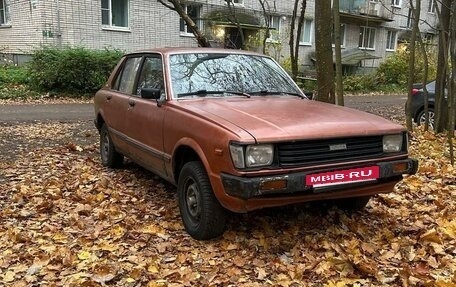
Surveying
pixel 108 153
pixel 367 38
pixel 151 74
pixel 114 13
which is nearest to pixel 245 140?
pixel 151 74

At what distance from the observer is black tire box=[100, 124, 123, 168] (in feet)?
21.0

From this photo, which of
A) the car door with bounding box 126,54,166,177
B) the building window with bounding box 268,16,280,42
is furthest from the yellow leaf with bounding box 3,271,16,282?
the building window with bounding box 268,16,280,42

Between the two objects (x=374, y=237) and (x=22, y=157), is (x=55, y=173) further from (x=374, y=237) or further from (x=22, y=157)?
(x=374, y=237)

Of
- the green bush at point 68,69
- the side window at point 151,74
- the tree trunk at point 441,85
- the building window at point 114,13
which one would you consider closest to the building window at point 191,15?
the building window at point 114,13

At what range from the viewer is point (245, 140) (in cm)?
334

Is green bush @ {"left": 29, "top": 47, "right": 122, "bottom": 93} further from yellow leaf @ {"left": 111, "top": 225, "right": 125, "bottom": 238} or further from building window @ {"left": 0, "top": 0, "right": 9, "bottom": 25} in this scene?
yellow leaf @ {"left": 111, "top": 225, "right": 125, "bottom": 238}

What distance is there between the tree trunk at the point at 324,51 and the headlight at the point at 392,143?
12.0 feet

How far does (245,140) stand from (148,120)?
5.96 ft

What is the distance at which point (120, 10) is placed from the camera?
21.0 metres

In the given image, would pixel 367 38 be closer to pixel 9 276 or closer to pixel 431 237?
pixel 431 237

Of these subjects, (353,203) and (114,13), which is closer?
(353,203)

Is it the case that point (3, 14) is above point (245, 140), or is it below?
above

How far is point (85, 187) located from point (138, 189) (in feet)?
2.23

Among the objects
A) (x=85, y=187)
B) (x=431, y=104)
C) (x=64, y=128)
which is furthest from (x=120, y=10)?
(x=85, y=187)
